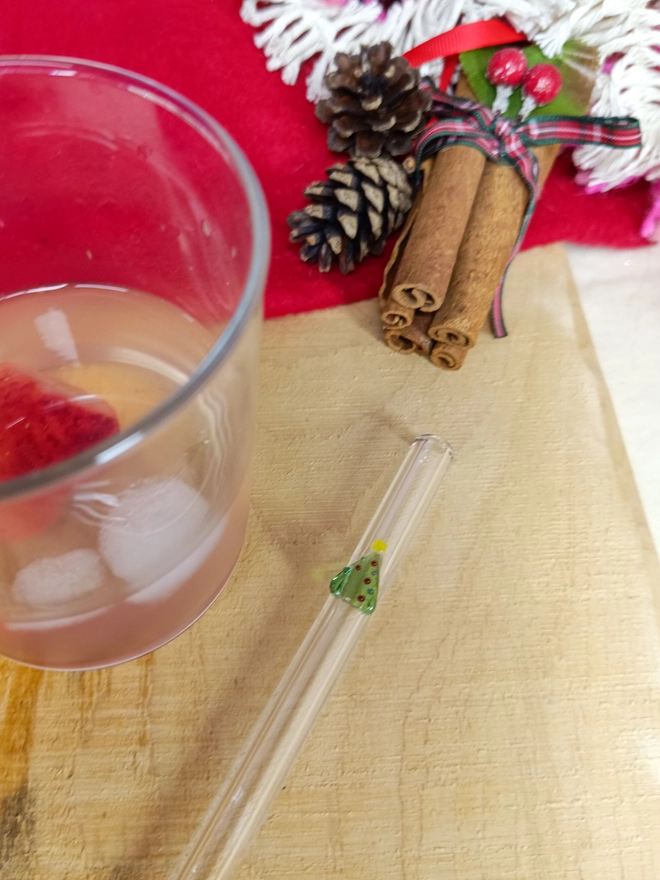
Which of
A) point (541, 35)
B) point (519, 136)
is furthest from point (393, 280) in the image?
point (541, 35)

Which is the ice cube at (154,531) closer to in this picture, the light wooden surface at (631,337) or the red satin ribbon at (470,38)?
the light wooden surface at (631,337)

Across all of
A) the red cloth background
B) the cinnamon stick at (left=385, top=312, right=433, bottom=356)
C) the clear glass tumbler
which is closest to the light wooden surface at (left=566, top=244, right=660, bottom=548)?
the red cloth background

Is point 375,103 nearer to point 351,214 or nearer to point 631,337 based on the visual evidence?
point 351,214

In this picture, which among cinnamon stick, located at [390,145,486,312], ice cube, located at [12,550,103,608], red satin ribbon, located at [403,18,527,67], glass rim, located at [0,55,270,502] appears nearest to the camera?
glass rim, located at [0,55,270,502]

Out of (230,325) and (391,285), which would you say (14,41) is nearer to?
(391,285)

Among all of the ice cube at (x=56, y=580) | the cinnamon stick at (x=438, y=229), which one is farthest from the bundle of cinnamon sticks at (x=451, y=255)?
the ice cube at (x=56, y=580)

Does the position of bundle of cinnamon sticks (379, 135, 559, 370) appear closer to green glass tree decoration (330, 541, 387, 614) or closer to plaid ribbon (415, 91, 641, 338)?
plaid ribbon (415, 91, 641, 338)
